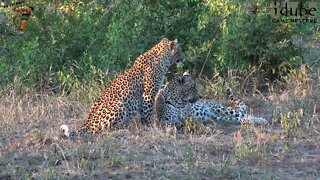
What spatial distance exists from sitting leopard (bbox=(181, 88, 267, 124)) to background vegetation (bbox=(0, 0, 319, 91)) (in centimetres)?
108

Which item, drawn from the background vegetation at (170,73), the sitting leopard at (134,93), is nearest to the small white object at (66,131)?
the background vegetation at (170,73)

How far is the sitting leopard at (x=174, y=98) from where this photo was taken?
8594 millimetres

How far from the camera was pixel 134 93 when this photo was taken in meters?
8.59

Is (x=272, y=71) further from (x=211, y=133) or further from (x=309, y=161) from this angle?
(x=309, y=161)

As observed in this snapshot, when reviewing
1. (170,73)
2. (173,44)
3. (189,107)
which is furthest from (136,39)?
(189,107)

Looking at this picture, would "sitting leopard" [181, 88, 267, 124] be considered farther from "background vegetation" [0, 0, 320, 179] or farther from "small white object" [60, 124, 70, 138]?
"small white object" [60, 124, 70, 138]

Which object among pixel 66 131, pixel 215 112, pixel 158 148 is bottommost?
pixel 215 112

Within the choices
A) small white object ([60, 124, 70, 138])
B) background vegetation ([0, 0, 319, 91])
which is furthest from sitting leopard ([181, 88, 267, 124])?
small white object ([60, 124, 70, 138])

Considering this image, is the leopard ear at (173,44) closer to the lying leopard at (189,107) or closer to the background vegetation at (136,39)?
the lying leopard at (189,107)

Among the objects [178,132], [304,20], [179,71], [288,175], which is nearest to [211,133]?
[178,132]

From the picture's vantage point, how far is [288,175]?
646 cm

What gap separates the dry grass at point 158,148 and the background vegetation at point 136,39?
1107mm

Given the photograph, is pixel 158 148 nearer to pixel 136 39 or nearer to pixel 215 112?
pixel 215 112

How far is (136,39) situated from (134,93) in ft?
6.32
